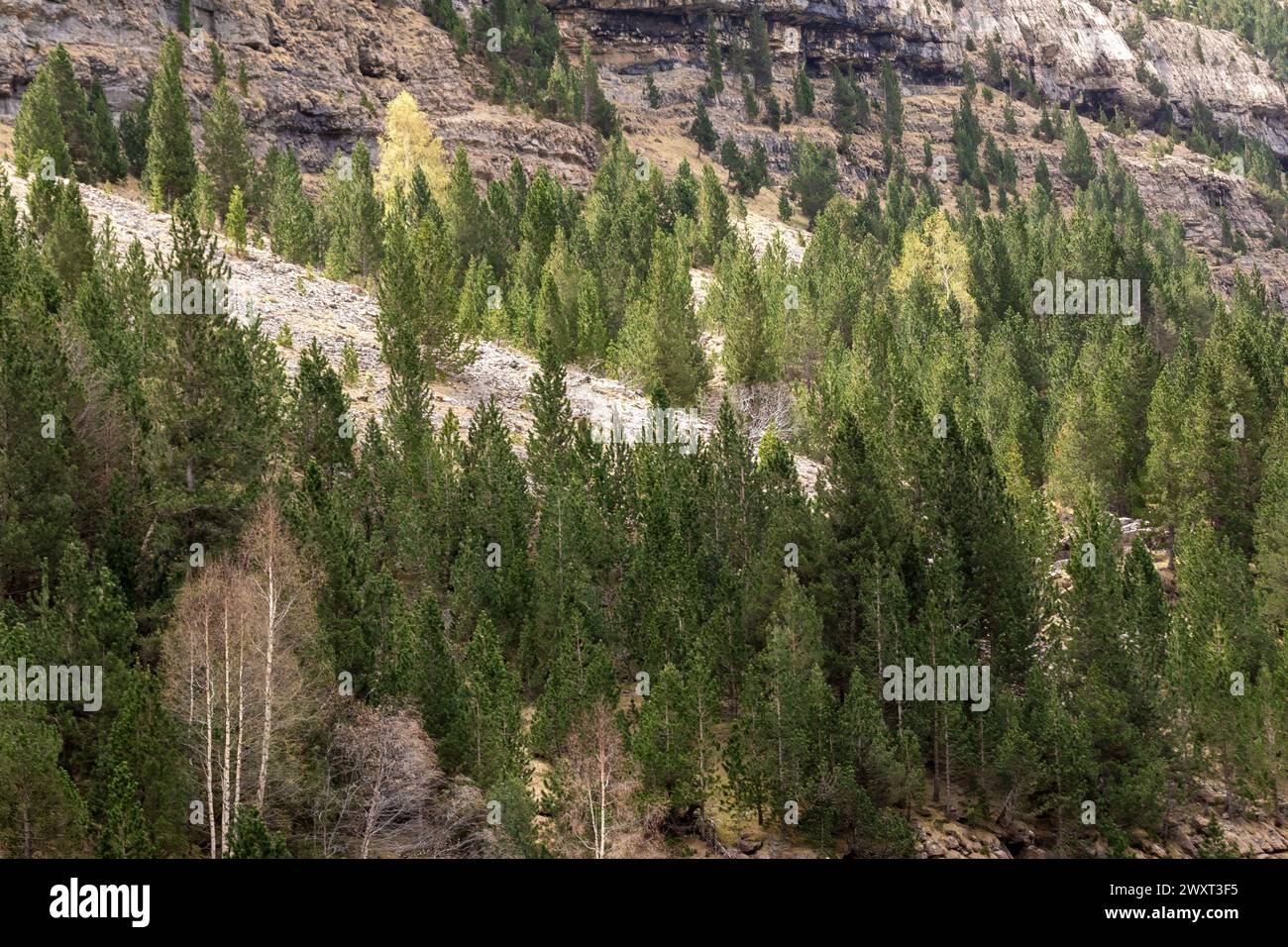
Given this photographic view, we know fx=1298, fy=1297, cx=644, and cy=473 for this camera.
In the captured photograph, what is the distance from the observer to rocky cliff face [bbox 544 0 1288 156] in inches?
5625

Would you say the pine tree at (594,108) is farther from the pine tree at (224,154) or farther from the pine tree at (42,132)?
the pine tree at (42,132)

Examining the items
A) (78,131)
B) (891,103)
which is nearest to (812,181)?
(891,103)

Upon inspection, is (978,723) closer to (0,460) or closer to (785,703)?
(785,703)

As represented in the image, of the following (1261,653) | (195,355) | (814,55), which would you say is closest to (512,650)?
(195,355)

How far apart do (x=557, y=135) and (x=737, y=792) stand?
84.6 meters

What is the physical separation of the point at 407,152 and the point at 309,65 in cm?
2739

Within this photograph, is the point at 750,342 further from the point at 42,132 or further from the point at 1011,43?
the point at 1011,43

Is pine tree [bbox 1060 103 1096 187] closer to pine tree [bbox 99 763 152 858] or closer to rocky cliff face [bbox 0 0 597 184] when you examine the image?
rocky cliff face [bbox 0 0 597 184]

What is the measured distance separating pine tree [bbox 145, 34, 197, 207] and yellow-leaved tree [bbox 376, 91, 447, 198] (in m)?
15.5

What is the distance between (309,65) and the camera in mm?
103875

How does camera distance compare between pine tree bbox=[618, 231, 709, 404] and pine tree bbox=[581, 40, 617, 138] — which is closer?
pine tree bbox=[618, 231, 709, 404]

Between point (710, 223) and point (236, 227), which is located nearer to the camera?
point (236, 227)

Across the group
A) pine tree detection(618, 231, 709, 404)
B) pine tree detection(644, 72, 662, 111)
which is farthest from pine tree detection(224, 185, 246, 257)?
pine tree detection(644, 72, 662, 111)

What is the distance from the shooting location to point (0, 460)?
28125mm
